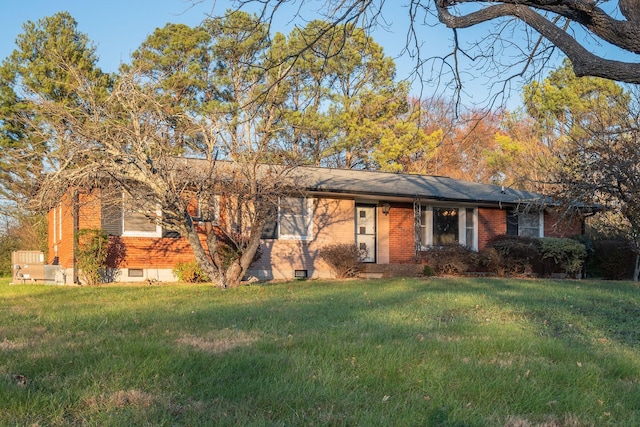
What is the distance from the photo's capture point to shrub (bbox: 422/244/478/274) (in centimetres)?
1820

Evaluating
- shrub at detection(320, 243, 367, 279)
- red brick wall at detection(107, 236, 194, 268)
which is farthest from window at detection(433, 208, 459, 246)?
red brick wall at detection(107, 236, 194, 268)

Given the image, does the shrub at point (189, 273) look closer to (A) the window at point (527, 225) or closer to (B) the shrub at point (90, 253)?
(B) the shrub at point (90, 253)

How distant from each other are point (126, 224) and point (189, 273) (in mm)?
2193

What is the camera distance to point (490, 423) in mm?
3707

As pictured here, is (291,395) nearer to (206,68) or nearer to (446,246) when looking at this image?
(446,246)

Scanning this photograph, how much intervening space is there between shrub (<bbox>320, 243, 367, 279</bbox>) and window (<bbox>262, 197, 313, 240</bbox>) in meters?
0.83

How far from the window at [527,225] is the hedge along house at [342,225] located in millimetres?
34

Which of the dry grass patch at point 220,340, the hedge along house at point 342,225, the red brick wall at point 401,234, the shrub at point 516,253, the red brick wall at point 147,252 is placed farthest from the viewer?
the red brick wall at point 401,234

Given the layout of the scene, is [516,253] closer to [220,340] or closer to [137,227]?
[137,227]

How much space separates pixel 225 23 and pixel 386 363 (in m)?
4.71

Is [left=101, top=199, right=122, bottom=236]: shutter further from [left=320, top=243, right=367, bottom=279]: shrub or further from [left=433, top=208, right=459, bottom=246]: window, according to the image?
[left=433, top=208, right=459, bottom=246]: window

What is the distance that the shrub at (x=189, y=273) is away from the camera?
1590cm

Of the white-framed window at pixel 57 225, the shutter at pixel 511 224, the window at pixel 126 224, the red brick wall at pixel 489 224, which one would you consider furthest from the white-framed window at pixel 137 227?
the shutter at pixel 511 224

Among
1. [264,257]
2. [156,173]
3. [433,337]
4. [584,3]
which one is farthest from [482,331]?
[264,257]
